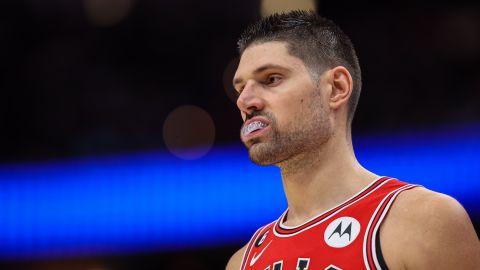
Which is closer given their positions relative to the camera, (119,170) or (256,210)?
(256,210)

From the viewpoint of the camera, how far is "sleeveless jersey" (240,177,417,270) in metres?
2.59

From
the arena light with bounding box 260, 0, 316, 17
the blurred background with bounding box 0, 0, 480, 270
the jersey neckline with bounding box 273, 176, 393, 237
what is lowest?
the jersey neckline with bounding box 273, 176, 393, 237

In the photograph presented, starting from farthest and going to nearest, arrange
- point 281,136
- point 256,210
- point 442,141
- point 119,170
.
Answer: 1. point 119,170
2. point 256,210
3. point 442,141
4. point 281,136

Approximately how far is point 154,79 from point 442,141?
12.8 ft

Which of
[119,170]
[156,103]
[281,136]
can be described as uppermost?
[156,103]

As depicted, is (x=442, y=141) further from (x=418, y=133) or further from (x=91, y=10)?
(x=91, y=10)

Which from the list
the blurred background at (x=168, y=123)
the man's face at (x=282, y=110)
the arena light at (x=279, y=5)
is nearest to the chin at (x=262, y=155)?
the man's face at (x=282, y=110)

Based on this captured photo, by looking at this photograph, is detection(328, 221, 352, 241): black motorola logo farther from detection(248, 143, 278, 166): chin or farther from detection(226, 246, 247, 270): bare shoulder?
detection(226, 246, 247, 270): bare shoulder

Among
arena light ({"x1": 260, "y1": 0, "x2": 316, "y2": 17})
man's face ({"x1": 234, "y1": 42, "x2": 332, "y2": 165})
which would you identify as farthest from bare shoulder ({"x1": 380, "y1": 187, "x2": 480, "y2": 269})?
arena light ({"x1": 260, "y1": 0, "x2": 316, "y2": 17})

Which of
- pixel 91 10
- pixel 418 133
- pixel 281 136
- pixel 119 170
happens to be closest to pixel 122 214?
pixel 119 170

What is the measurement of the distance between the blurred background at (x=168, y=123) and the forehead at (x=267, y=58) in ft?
13.3

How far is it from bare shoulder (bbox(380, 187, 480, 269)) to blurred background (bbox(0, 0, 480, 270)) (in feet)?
14.0

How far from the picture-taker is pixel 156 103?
28.7ft

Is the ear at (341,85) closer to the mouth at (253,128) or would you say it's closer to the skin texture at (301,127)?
the skin texture at (301,127)
